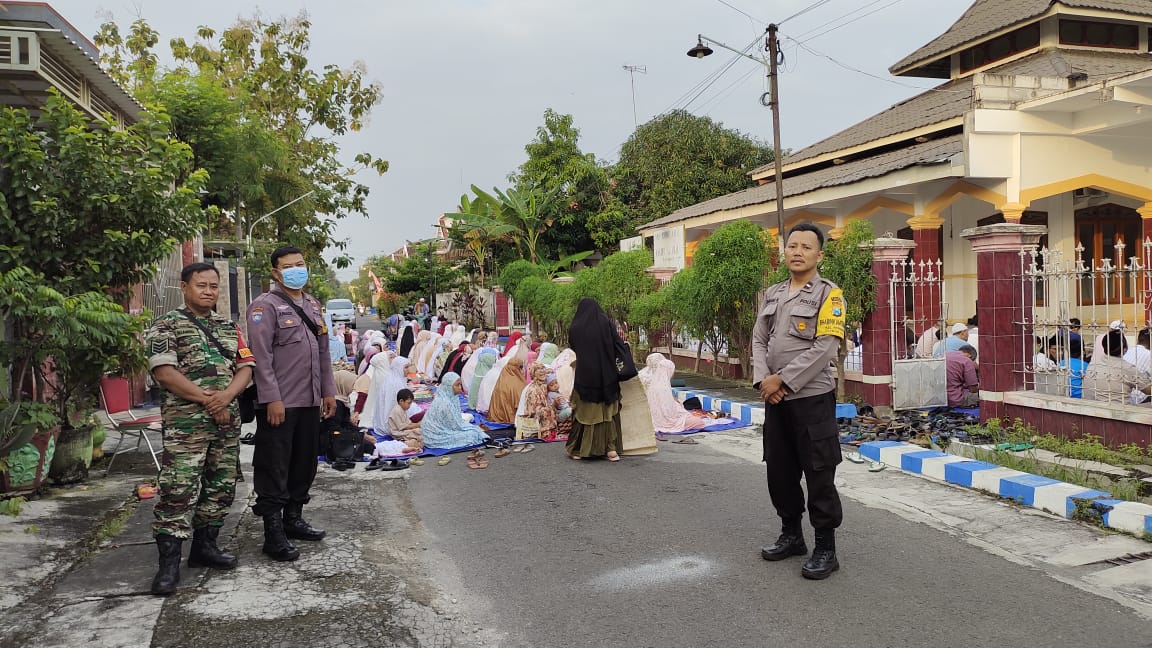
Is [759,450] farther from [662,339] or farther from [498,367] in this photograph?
[662,339]

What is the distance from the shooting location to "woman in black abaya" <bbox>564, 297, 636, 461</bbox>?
805 centimetres

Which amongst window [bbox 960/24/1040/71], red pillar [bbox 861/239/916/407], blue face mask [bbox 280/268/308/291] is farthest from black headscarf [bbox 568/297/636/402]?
window [bbox 960/24/1040/71]

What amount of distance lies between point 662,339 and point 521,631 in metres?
13.9

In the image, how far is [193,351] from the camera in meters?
4.67

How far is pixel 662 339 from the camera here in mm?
17656

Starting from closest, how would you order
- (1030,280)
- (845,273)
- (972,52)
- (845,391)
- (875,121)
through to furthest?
(1030,280) → (845,273) → (845,391) → (972,52) → (875,121)

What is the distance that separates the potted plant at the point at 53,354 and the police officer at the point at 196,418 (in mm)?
2059

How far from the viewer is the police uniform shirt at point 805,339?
448cm

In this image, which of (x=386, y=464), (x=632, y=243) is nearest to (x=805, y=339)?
(x=386, y=464)

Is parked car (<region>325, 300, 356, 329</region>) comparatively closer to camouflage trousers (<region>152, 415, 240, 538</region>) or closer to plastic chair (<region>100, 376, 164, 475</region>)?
plastic chair (<region>100, 376, 164, 475</region>)

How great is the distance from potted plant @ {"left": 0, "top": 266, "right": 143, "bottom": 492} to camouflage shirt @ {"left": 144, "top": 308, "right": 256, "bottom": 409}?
6.81ft

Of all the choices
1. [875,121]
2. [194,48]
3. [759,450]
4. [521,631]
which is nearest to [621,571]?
[521,631]

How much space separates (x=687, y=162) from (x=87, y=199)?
23.8 m

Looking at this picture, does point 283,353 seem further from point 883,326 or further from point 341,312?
point 341,312
